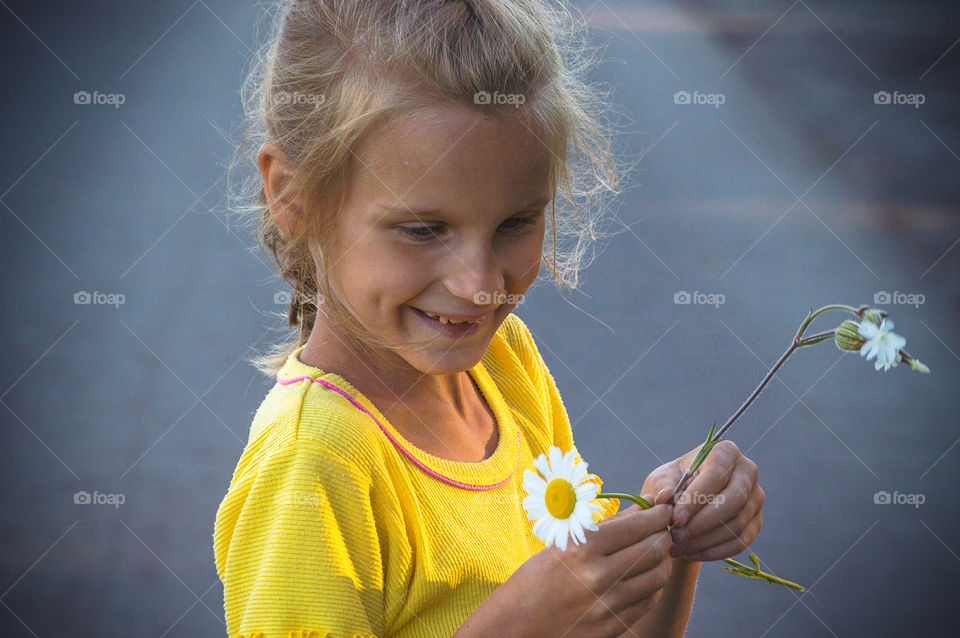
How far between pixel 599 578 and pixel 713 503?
A: 125mm

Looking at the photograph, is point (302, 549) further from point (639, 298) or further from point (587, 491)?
point (639, 298)

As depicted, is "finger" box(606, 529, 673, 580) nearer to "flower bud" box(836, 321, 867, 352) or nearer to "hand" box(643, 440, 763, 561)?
"hand" box(643, 440, 763, 561)

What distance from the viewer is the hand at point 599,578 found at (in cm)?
59

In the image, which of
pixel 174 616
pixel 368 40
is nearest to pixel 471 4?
pixel 368 40

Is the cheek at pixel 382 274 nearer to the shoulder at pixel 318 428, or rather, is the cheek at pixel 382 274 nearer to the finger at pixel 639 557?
the shoulder at pixel 318 428

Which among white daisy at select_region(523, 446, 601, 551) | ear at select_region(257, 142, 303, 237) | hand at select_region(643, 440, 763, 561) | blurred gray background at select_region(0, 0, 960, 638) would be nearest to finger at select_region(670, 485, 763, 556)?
hand at select_region(643, 440, 763, 561)

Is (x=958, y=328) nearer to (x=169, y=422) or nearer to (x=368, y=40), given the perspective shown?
(x=169, y=422)

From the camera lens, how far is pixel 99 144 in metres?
2.18

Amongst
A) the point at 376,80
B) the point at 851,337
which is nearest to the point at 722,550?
the point at 851,337

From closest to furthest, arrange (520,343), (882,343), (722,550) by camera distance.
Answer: (882,343) < (722,550) < (520,343)

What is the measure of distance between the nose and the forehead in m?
0.03

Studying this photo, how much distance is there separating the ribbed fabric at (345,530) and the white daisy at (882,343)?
12.7 inches

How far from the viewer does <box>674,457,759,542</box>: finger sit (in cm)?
66

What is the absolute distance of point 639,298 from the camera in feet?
6.89
